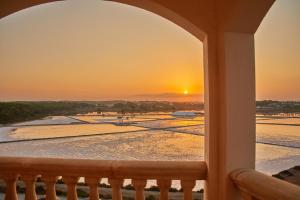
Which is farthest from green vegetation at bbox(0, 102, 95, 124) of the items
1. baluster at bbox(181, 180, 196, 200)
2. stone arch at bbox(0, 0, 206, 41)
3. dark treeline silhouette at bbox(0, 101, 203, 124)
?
baluster at bbox(181, 180, 196, 200)

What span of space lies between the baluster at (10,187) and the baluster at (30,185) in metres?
0.07

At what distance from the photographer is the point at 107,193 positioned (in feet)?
5.98

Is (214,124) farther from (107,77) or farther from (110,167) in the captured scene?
(107,77)

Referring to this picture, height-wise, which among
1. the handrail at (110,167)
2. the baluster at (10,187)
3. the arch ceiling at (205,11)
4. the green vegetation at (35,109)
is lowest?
the baluster at (10,187)

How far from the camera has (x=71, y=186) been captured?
68.7 inches

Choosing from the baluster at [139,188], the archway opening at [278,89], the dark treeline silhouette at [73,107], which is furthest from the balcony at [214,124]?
the dark treeline silhouette at [73,107]

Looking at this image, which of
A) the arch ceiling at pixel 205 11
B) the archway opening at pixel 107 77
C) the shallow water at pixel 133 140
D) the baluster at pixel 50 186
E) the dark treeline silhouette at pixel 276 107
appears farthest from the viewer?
the archway opening at pixel 107 77

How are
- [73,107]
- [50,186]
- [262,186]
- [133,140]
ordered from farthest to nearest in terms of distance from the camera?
[73,107] < [133,140] < [50,186] < [262,186]

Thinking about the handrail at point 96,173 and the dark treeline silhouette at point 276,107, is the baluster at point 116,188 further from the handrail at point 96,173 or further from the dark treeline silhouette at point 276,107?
the dark treeline silhouette at point 276,107

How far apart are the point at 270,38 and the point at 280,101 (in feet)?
1.63

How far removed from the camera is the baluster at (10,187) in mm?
1805

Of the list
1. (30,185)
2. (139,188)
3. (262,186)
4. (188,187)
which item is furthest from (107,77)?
(262,186)

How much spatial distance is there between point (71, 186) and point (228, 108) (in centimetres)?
107

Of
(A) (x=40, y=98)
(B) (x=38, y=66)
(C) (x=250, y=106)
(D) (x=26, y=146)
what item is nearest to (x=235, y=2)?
(C) (x=250, y=106)
